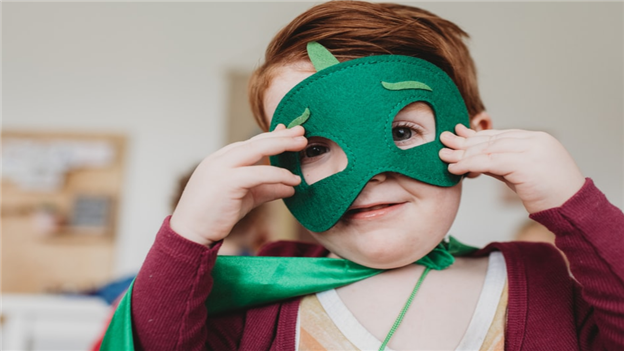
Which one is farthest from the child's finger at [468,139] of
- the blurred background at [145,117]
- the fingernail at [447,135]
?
the blurred background at [145,117]

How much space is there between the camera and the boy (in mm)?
707

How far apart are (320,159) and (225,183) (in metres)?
0.16

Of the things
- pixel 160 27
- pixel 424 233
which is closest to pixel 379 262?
pixel 424 233

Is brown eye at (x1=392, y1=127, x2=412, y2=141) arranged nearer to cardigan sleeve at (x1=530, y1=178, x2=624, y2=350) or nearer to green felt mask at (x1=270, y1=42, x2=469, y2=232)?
green felt mask at (x1=270, y1=42, x2=469, y2=232)

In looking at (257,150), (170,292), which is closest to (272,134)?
(257,150)

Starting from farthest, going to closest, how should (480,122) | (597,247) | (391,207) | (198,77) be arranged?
(198,77)
(480,122)
(391,207)
(597,247)

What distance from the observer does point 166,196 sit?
3869 millimetres

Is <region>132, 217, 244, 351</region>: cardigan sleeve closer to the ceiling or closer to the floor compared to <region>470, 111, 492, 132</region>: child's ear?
closer to the floor

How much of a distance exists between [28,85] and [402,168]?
157 inches

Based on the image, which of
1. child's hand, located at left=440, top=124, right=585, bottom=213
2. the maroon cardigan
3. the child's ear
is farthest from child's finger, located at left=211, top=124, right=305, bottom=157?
the child's ear

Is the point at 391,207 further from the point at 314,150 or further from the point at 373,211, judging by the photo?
the point at 314,150

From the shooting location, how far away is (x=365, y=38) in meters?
0.85

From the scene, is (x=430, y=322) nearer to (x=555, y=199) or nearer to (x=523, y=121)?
(x=555, y=199)

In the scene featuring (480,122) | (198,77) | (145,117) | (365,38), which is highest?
(365,38)
